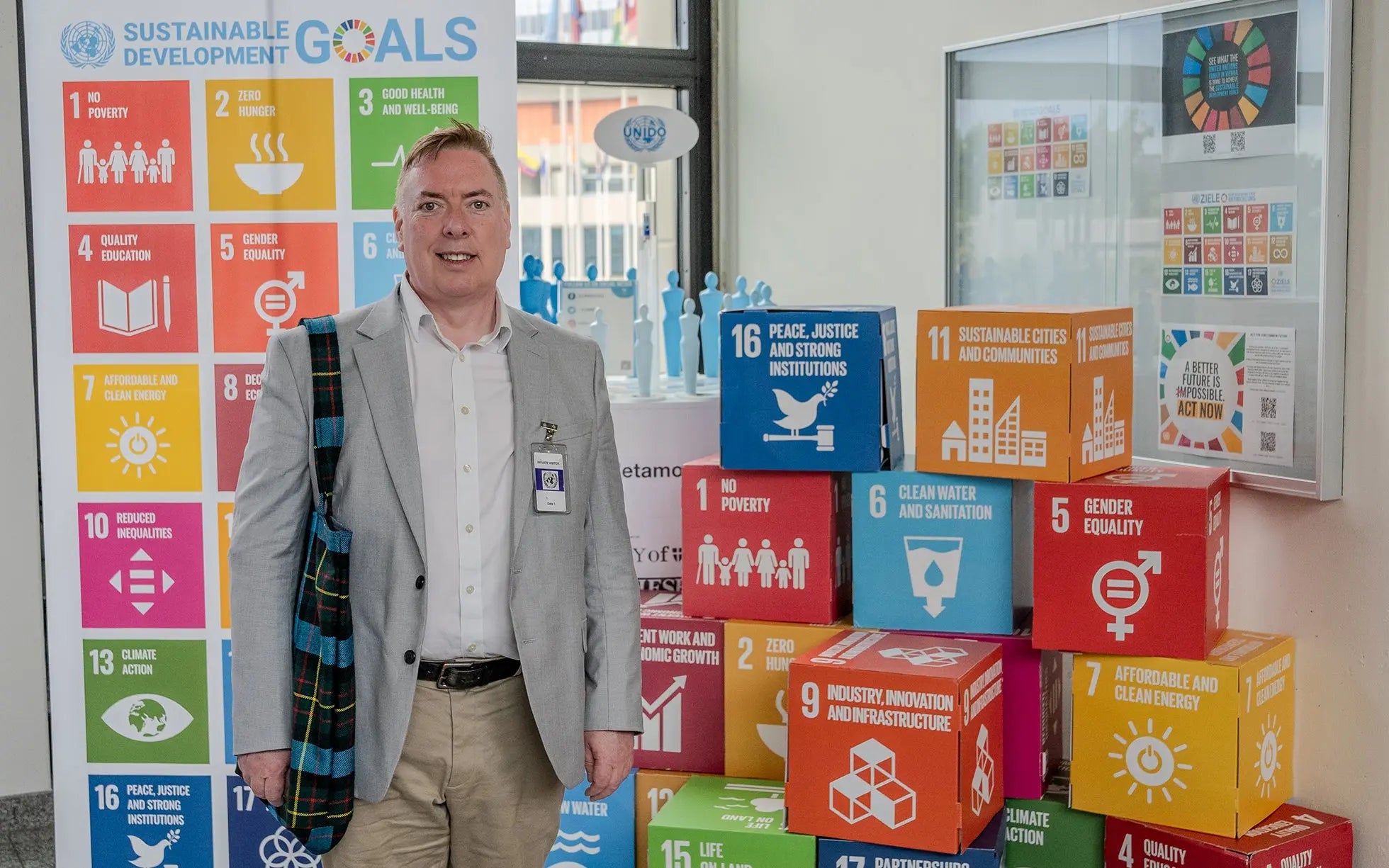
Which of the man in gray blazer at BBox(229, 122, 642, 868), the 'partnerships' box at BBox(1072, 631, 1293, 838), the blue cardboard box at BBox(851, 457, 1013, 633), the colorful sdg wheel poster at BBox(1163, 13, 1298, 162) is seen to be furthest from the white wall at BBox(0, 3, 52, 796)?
the colorful sdg wheel poster at BBox(1163, 13, 1298, 162)

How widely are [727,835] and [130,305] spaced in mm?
1617

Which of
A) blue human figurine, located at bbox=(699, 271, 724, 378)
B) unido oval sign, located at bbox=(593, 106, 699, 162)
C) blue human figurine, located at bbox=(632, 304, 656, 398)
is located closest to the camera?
blue human figurine, located at bbox=(632, 304, 656, 398)

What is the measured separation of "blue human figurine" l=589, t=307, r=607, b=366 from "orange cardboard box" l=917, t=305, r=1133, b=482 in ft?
3.82

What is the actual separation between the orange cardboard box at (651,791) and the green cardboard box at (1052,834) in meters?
0.68

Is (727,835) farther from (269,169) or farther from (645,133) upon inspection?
(645,133)

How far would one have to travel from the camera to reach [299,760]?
181 centimetres

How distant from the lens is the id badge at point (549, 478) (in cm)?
191

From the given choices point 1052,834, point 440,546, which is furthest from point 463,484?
point 1052,834

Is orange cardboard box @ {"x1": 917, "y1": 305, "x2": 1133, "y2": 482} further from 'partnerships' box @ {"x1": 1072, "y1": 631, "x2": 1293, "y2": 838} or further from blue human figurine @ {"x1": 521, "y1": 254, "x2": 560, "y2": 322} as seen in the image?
blue human figurine @ {"x1": 521, "y1": 254, "x2": 560, "y2": 322}

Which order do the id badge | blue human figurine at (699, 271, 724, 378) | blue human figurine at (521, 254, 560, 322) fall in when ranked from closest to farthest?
the id badge < blue human figurine at (521, 254, 560, 322) < blue human figurine at (699, 271, 724, 378)

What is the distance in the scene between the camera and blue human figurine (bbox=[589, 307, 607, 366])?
3617mm

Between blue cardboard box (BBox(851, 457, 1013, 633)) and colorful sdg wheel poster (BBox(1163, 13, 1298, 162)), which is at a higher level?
colorful sdg wheel poster (BBox(1163, 13, 1298, 162))

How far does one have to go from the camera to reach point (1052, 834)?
8.70ft

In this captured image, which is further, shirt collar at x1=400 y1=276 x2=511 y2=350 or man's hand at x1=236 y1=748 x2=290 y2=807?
shirt collar at x1=400 y1=276 x2=511 y2=350
